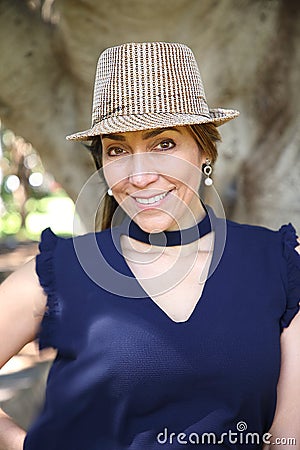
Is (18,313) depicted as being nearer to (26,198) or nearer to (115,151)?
(115,151)

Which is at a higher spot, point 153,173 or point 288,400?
point 153,173

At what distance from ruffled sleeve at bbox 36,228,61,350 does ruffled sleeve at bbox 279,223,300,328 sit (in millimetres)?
522

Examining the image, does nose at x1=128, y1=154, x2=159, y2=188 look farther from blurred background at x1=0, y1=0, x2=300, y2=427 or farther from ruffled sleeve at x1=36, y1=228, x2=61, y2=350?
blurred background at x1=0, y1=0, x2=300, y2=427

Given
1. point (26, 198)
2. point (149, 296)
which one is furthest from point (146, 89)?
point (26, 198)

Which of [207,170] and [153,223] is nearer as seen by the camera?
[153,223]

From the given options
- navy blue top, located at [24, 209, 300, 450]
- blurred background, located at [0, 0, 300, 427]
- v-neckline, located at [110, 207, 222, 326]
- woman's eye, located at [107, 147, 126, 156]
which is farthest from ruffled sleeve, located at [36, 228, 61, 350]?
blurred background, located at [0, 0, 300, 427]

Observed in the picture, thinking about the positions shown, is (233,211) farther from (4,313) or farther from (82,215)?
(4,313)

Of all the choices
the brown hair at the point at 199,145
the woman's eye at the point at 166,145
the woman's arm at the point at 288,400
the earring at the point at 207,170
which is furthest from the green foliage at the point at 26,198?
the woman's arm at the point at 288,400

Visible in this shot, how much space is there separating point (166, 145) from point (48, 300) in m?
0.45

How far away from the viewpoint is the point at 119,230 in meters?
1.90

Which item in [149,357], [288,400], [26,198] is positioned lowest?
[26,198]

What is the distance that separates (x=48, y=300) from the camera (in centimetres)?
173

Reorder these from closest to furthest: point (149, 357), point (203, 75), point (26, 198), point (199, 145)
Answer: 1. point (149, 357)
2. point (199, 145)
3. point (203, 75)
4. point (26, 198)

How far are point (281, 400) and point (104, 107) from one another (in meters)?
0.80
